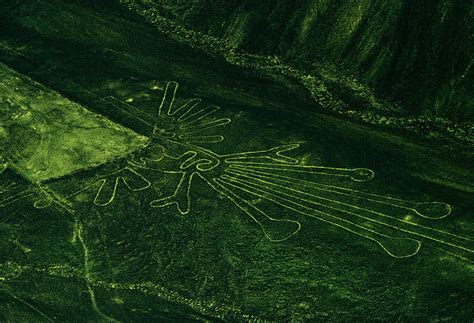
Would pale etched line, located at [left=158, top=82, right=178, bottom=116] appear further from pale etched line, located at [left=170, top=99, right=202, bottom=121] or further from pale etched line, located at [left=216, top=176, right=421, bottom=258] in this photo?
pale etched line, located at [left=216, top=176, right=421, bottom=258]

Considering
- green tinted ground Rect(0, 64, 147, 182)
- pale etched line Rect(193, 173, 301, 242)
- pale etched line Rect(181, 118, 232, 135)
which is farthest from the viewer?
pale etched line Rect(181, 118, 232, 135)

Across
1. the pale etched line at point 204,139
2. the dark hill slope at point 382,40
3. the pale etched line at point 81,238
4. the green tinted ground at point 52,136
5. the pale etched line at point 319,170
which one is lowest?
the pale etched line at point 81,238

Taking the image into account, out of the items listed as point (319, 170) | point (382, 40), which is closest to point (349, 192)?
point (319, 170)

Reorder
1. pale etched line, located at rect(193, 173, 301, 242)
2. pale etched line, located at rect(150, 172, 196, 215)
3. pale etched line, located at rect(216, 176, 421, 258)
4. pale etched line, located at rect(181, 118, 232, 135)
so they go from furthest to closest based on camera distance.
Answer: pale etched line, located at rect(181, 118, 232, 135) → pale etched line, located at rect(150, 172, 196, 215) → pale etched line, located at rect(193, 173, 301, 242) → pale etched line, located at rect(216, 176, 421, 258)

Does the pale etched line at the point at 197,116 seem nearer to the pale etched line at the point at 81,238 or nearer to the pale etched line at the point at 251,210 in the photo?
the pale etched line at the point at 251,210

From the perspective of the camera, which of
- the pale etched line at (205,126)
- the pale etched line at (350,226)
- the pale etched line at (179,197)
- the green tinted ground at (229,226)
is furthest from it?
the pale etched line at (205,126)

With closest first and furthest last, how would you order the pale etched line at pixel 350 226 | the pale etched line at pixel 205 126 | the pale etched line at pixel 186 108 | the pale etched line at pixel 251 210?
the pale etched line at pixel 350 226, the pale etched line at pixel 251 210, the pale etched line at pixel 205 126, the pale etched line at pixel 186 108

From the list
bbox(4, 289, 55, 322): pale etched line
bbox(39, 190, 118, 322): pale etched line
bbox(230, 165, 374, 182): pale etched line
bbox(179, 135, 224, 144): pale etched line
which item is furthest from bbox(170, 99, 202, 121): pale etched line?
bbox(4, 289, 55, 322): pale etched line

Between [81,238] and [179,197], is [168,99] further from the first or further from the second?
[81,238]

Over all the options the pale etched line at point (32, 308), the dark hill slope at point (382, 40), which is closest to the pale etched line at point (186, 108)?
the dark hill slope at point (382, 40)

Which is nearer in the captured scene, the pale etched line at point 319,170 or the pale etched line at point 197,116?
the pale etched line at point 319,170
